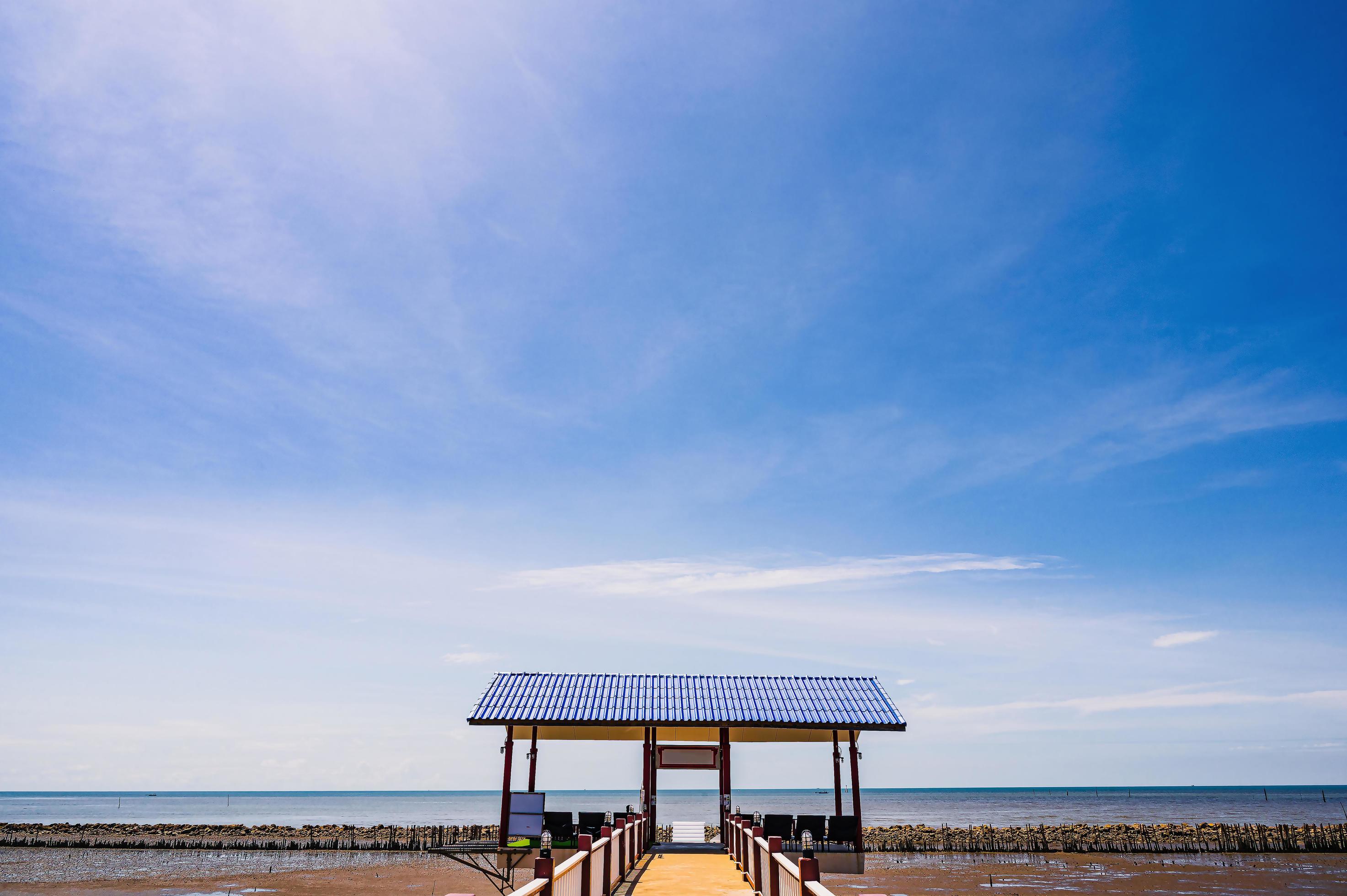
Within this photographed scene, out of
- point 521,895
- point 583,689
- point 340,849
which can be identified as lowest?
point 340,849

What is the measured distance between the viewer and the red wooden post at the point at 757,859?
1088 cm

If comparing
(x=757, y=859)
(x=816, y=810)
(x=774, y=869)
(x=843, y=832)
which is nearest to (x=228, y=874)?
(x=843, y=832)

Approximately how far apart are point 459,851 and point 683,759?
4802mm

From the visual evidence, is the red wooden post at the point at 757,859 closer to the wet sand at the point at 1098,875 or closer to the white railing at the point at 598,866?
the white railing at the point at 598,866

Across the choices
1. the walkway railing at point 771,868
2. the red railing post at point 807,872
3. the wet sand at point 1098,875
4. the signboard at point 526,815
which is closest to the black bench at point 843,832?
the walkway railing at point 771,868

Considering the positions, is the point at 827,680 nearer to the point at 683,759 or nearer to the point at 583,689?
the point at 683,759

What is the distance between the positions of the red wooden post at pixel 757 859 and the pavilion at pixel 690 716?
17.3ft

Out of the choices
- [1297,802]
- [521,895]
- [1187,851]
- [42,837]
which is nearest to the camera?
[521,895]

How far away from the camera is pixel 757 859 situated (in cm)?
1127

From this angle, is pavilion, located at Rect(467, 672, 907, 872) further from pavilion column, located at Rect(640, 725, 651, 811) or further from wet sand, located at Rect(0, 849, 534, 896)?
wet sand, located at Rect(0, 849, 534, 896)

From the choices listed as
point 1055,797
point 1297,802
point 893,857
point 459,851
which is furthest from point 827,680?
point 1055,797

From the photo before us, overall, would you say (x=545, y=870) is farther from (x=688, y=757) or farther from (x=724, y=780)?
(x=688, y=757)

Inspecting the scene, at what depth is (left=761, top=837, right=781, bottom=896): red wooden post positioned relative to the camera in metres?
9.17

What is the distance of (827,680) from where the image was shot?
19703 mm
